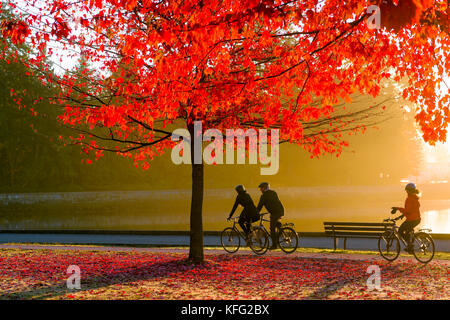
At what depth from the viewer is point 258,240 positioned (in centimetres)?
1333

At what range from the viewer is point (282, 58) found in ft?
34.3

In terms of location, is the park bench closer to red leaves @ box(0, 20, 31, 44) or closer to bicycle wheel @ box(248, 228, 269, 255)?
bicycle wheel @ box(248, 228, 269, 255)

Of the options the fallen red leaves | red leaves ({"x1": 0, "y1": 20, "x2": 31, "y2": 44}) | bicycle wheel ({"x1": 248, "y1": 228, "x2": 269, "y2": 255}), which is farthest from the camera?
bicycle wheel ({"x1": 248, "y1": 228, "x2": 269, "y2": 255})

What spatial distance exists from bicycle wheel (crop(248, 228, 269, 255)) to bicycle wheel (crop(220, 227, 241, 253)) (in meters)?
0.58

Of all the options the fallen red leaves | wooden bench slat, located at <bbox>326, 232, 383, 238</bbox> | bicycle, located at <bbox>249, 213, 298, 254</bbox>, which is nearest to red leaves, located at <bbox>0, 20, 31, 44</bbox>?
the fallen red leaves

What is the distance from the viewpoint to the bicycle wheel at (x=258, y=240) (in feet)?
43.7

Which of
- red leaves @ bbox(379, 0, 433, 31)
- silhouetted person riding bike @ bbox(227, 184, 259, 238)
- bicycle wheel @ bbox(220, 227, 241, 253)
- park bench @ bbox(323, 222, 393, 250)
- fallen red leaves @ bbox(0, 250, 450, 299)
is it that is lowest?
fallen red leaves @ bbox(0, 250, 450, 299)

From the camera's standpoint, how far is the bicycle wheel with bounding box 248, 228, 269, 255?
13320 millimetres

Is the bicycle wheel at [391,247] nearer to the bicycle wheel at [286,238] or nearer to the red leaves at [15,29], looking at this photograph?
the bicycle wheel at [286,238]

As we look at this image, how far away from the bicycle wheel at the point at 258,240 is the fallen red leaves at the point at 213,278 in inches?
20.2

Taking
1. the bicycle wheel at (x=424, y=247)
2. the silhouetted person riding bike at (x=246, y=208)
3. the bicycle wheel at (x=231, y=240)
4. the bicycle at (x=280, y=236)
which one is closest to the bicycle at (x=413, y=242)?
the bicycle wheel at (x=424, y=247)
